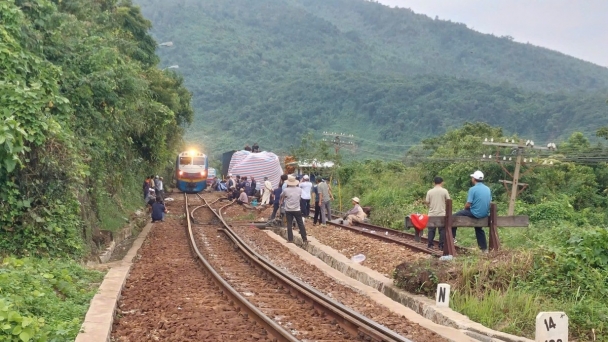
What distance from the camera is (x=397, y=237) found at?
2111 centimetres

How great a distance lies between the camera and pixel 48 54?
15.2 metres

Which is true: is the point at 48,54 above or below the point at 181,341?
above

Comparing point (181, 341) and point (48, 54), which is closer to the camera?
point (181, 341)

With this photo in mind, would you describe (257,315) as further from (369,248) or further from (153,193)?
(153,193)

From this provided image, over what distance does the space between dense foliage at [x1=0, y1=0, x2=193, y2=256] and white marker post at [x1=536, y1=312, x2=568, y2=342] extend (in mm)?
7793

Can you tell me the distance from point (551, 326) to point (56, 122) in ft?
29.5

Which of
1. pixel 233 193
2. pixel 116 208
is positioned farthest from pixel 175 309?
pixel 233 193

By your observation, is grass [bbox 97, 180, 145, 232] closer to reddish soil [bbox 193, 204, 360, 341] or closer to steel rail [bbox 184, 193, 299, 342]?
reddish soil [bbox 193, 204, 360, 341]

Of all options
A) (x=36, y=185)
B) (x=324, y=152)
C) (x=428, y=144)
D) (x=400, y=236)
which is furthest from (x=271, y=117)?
(x=36, y=185)

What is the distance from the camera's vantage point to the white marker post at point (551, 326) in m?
7.55

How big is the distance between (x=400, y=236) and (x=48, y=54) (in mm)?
11852

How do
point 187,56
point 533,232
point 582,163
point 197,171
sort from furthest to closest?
point 187,56, point 197,171, point 582,163, point 533,232

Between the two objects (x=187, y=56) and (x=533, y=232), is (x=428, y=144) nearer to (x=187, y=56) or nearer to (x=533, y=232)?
(x=533, y=232)

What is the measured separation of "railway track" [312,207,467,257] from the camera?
16077 millimetres
